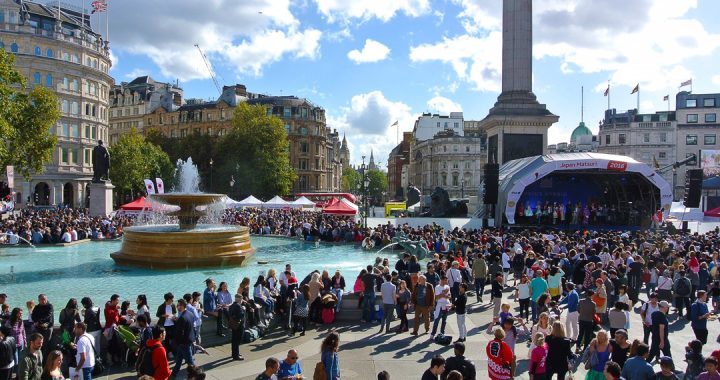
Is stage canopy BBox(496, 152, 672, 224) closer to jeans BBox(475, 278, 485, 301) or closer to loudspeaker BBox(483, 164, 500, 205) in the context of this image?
loudspeaker BBox(483, 164, 500, 205)

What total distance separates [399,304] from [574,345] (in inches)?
143

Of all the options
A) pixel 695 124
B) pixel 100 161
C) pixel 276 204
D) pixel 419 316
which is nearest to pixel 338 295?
pixel 419 316

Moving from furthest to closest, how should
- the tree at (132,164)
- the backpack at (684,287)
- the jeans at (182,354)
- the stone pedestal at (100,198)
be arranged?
the tree at (132,164), the stone pedestal at (100,198), the backpack at (684,287), the jeans at (182,354)

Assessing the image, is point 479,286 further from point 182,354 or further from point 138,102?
point 138,102

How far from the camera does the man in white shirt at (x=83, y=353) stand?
812 cm

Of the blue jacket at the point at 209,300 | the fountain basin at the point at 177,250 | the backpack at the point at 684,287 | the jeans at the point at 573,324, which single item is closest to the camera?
the jeans at the point at 573,324

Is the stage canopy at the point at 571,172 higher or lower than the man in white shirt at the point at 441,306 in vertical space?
higher

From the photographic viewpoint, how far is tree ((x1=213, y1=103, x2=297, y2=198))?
66.2 metres

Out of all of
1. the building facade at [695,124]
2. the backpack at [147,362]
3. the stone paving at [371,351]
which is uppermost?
the building facade at [695,124]

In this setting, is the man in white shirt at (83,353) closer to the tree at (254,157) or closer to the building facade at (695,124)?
the tree at (254,157)

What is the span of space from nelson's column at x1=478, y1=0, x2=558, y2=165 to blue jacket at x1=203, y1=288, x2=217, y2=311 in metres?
32.1

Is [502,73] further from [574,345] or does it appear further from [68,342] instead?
[68,342]

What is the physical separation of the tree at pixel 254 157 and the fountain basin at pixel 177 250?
151ft

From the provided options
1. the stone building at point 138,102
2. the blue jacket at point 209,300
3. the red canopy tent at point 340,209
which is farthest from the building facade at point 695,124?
the blue jacket at point 209,300
